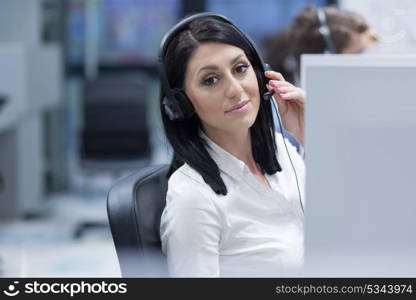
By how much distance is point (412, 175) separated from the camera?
69 centimetres

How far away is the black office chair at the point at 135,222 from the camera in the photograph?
1108mm

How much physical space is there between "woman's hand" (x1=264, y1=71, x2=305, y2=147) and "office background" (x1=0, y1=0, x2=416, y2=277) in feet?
6.02

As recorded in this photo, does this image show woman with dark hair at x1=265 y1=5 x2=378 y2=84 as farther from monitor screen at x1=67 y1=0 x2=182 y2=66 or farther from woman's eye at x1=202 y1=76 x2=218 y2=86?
monitor screen at x1=67 y1=0 x2=182 y2=66

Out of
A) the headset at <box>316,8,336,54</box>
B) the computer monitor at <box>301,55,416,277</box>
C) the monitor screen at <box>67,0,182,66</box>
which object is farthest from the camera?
the monitor screen at <box>67,0,182,66</box>

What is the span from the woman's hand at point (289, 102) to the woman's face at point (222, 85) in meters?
0.04

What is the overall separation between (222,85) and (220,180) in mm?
140

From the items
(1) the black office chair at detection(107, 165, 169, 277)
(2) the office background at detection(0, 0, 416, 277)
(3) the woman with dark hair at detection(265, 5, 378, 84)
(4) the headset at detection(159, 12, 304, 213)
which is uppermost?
(4) the headset at detection(159, 12, 304, 213)

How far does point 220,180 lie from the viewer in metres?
1.08

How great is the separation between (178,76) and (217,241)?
23 centimetres

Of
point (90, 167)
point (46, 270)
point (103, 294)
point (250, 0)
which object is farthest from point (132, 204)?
point (250, 0)

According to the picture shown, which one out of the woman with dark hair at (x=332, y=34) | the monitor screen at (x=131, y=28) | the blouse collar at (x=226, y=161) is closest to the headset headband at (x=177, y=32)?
the blouse collar at (x=226, y=161)

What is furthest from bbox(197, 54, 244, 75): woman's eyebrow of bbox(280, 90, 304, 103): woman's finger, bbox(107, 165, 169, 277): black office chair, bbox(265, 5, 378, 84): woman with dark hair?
bbox(265, 5, 378, 84): woman with dark hair

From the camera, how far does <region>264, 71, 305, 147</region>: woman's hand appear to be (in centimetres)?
109

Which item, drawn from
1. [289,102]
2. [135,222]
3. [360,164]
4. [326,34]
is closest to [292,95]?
[289,102]
